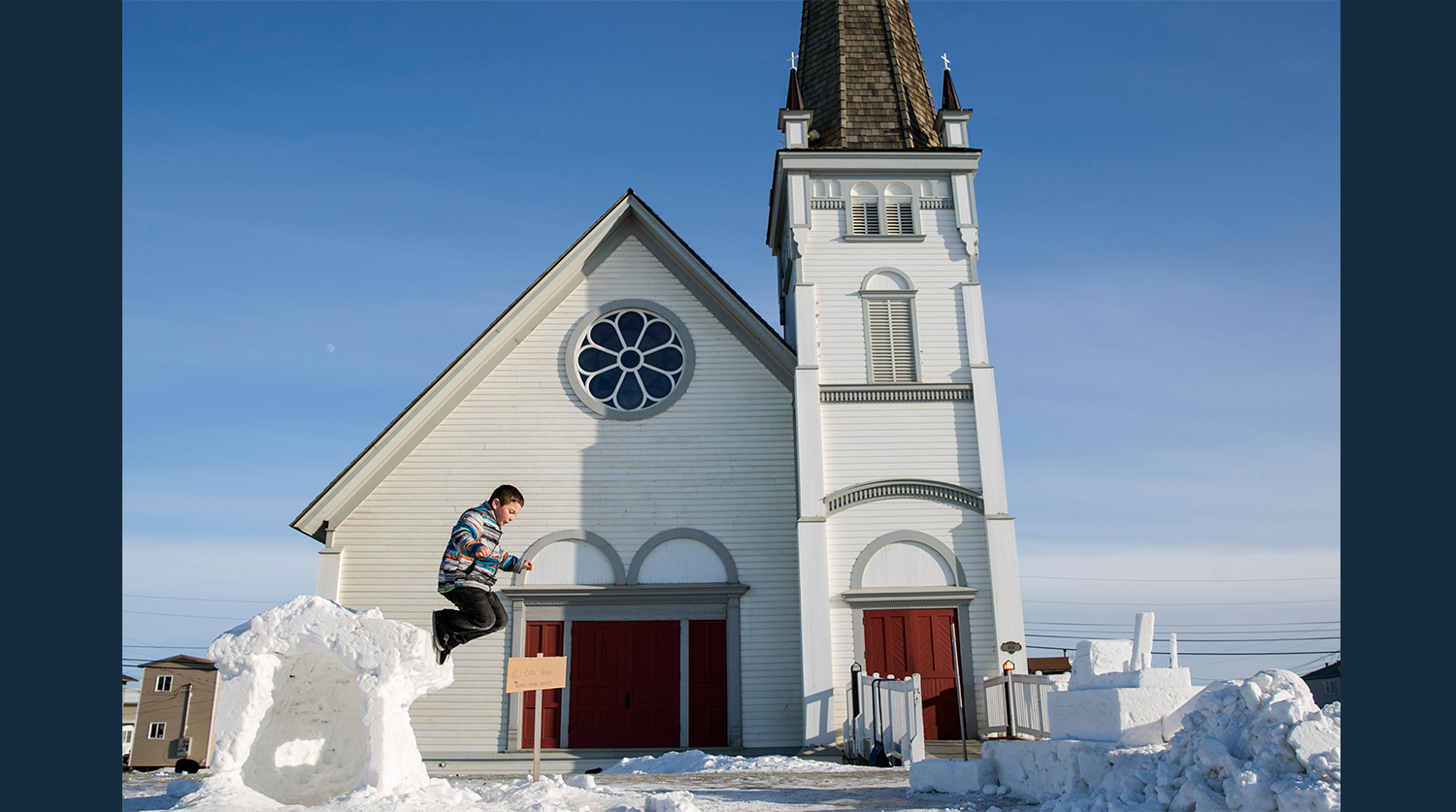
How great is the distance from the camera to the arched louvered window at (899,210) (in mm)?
16969

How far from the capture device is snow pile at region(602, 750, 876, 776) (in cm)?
1137

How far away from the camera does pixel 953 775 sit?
8.39 meters

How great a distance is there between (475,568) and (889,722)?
682cm

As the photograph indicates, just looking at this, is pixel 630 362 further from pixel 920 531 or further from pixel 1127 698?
pixel 1127 698

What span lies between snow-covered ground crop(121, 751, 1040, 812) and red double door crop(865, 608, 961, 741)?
3095 millimetres

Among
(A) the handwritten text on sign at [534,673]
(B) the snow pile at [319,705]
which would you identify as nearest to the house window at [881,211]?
(A) the handwritten text on sign at [534,673]

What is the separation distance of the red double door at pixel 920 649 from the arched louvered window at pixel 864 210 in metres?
6.97

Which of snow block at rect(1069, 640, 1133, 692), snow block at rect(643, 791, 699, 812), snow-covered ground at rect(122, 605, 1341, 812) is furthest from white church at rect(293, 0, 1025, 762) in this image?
snow block at rect(643, 791, 699, 812)

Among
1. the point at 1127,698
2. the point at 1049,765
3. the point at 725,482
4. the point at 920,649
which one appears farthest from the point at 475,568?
the point at 920,649

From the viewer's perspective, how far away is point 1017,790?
7.96 meters

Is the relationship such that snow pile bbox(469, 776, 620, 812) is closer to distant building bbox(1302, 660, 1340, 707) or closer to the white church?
the white church

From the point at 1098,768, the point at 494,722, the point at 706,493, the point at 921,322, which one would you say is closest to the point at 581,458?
the point at 706,493

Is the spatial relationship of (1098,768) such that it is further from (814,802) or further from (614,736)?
(614,736)

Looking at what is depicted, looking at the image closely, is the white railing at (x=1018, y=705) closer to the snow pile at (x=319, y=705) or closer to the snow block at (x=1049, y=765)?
the snow block at (x=1049, y=765)
